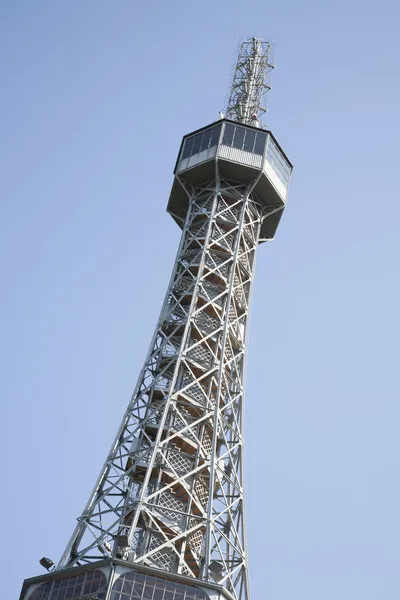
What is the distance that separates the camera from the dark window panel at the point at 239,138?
258 feet

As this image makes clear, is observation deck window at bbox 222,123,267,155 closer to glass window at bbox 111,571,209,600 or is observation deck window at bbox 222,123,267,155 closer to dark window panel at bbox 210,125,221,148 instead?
dark window panel at bbox 210,125,221,148

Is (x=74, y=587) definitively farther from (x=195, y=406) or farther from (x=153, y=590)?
(x=195, y=406)

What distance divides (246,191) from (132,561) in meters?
37.6

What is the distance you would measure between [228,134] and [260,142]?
2902 mm

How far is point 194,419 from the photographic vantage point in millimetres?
63969

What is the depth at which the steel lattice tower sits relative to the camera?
51.0m

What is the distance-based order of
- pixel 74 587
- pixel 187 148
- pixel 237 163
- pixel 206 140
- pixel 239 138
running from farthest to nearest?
pixel 187 148
pixel 206 140
pixel 239 138
pixel 237 163
pixel 74 587

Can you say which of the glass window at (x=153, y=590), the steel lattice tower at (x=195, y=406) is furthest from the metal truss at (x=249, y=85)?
the glass window at (x=153, y=590)

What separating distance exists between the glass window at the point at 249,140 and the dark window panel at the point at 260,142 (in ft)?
1.18

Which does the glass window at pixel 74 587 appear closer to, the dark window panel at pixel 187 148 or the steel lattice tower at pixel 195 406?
the steel lattice tower at pixel 195 406

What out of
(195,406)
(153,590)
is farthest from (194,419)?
(153,590)

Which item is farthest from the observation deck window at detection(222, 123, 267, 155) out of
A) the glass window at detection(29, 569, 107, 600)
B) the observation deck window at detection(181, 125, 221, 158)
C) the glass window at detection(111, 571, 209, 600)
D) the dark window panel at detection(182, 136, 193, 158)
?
the glass window at detection(29, 569, 107, 600)

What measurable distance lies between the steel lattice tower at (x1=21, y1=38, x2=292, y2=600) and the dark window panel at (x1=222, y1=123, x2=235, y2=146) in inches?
4.3

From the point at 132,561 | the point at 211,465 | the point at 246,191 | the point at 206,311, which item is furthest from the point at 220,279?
the point at 132,561
